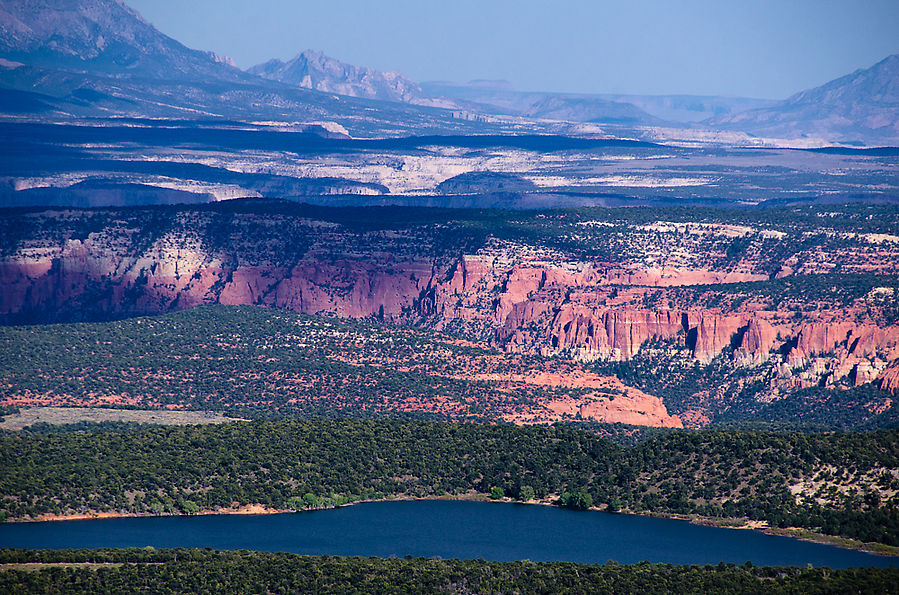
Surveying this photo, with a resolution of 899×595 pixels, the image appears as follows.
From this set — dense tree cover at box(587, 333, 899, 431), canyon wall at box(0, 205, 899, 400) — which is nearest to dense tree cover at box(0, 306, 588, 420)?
dense tree cover at box(587, 333, 899, 431)

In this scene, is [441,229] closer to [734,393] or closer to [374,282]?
[374,282]

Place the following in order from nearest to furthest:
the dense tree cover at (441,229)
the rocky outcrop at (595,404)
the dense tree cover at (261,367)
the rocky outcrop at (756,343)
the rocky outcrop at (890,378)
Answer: the rocky outcrop at (595,404), the dense tree cover at (261,367), the rocky outcrop at (890,378), the rocky outcrop at (756,343), the dense tree cover at (441,229)

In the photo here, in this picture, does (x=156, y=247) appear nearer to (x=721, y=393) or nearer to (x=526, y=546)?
(x=721, y=393)

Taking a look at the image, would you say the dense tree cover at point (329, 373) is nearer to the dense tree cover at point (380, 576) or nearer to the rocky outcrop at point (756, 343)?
the rocky outcrop at point (756, 343)

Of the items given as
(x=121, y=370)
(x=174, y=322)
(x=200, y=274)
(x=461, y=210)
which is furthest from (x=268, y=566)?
(x=461, y=210)

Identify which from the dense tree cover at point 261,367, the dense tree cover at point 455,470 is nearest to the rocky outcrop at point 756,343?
the dense tree cover at point 261,367

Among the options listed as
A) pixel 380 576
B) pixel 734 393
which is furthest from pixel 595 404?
pixel 380 576
